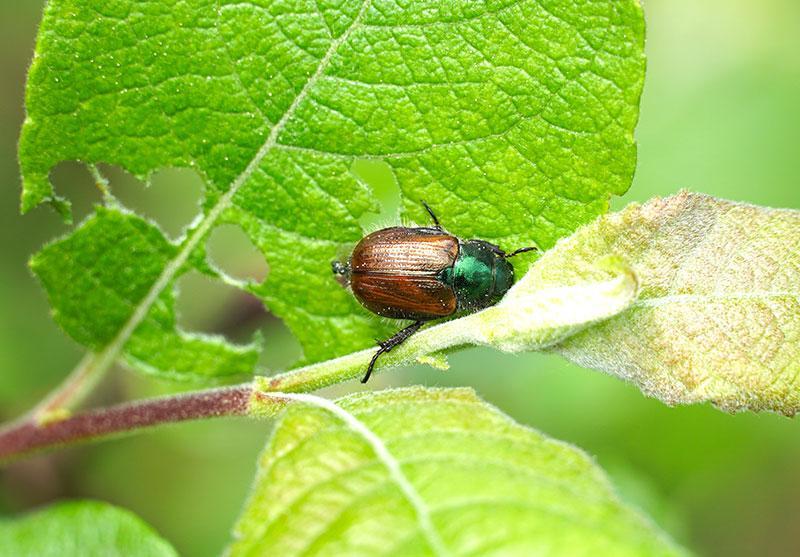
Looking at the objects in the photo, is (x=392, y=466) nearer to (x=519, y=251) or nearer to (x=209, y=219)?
(x=519, y=251)

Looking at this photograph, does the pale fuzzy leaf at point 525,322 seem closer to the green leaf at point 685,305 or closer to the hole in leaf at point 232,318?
the green leaf at point 685,305

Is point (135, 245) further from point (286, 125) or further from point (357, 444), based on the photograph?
point (357, 444)

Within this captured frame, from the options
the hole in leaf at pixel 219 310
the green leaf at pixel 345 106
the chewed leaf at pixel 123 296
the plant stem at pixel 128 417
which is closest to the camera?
the green leaf at pixel 345 106

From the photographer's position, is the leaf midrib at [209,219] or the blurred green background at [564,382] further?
the blurred green background at [564,382]

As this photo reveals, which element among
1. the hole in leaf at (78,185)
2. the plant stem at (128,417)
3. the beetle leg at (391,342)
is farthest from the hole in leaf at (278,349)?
the beetle leg at (391,342)

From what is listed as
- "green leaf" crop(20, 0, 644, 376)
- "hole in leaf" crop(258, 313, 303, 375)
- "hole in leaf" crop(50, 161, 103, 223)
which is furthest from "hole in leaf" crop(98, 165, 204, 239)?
"green leaf" crop(20, 0, 644, 376)

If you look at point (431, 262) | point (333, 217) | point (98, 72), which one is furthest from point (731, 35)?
point (98, 72)
